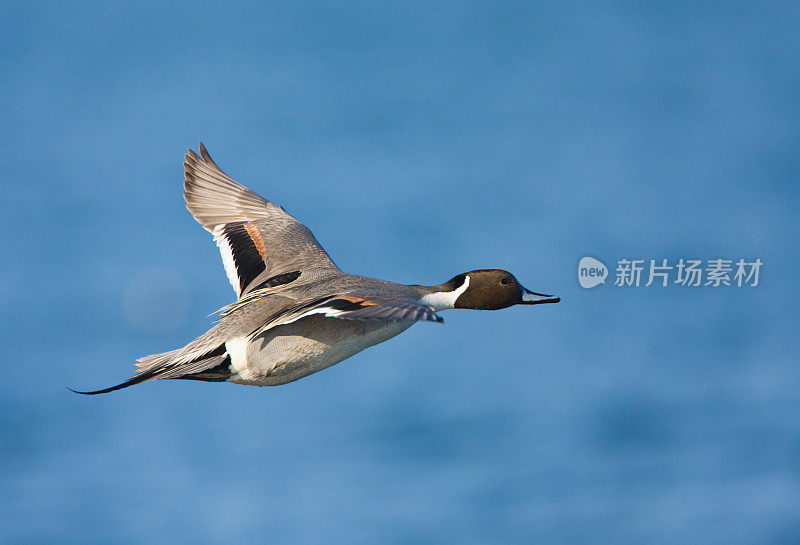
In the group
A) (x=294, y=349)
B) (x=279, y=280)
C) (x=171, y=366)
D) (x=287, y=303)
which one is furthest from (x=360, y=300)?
(x=279, y=280)

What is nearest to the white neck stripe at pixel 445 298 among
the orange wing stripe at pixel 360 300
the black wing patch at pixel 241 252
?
the black wing patch at pixel 241 252

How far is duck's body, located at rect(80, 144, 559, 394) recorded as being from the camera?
20.6ft

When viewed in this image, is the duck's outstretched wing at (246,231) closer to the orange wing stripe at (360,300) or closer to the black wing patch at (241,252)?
the black wing patch at (241,252)

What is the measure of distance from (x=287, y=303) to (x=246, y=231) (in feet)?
5.97

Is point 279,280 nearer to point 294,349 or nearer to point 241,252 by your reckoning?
point 241,252

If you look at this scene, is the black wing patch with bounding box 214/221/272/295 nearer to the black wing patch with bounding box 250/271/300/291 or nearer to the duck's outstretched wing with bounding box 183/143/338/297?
the duck's outstretched wing with bounding box 183/143/338/297

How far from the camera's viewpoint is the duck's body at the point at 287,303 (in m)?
6.28

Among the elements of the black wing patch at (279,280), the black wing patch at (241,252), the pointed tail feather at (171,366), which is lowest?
the pointed tail feather at (171,366)

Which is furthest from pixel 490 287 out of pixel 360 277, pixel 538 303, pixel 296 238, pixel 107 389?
pixel 107 389

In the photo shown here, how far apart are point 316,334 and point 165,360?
3.89 feet

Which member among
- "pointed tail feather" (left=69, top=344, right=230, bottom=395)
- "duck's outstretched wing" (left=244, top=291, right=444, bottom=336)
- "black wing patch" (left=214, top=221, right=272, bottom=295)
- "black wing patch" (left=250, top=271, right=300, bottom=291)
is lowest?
"pointed tail feather" (left=69, top=344, right=230, bottom=395)

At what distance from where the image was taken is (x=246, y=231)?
8.55 m

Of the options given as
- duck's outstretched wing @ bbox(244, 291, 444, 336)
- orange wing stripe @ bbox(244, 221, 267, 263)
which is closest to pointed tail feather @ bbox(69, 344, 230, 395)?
duck's outstretched wing @ bbox(244, 291, 444, 336)

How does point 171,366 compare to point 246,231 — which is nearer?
point 171,366
